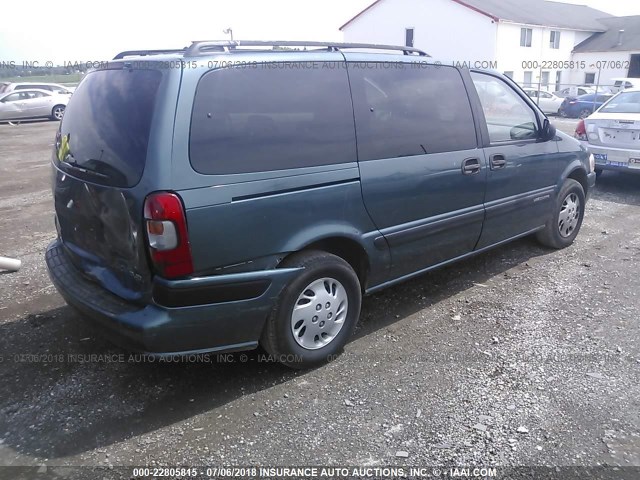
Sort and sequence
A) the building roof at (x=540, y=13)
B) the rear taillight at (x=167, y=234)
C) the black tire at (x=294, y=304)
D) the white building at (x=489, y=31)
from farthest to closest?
the building roof at (x=540, y=13) < the white building at (x=489, y=31) < the black tire at (x=294, y=304) < the rear taillight at (x=167, y=234)

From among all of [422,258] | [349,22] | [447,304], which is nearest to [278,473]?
[422,258]

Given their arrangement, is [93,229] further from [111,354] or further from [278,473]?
[278,473]

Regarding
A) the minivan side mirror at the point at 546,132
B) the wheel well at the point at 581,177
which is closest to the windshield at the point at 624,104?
the wheel well at the point at 581,177

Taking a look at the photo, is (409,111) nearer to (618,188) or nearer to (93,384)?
(93,384)

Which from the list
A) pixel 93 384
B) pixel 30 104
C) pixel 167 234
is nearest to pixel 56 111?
pixel 30 104

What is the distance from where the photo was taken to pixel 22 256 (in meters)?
5.56

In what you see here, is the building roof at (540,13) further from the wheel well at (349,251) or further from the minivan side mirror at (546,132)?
the wheel well at (349,251)

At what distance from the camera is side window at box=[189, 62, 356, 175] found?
2863 mm

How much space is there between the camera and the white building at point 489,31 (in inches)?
1485

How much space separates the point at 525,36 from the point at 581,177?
38846 millimetres

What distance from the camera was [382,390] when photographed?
3229 mm

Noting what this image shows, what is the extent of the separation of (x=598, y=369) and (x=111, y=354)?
316cm

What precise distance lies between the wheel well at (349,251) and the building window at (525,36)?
41.0 meters

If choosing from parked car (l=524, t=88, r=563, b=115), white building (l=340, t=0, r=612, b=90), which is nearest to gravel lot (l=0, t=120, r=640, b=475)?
parked car (l=524, t=88, r=563, b=115)
